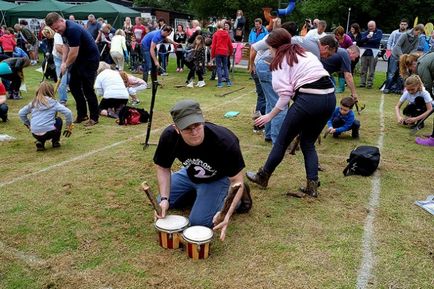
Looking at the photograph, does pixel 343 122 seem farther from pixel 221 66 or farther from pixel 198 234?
pixel 221 66

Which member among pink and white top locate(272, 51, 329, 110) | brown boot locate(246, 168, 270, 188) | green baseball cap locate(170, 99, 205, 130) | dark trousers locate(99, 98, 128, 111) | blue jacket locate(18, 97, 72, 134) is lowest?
brown boot locate(246, 168, 270, 188)

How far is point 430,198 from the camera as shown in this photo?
14.2 feet

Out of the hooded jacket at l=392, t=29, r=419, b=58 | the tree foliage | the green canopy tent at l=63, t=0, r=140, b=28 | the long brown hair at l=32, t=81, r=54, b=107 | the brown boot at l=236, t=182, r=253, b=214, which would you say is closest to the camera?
the brown boot at l=236, t=182, r=253, b=214

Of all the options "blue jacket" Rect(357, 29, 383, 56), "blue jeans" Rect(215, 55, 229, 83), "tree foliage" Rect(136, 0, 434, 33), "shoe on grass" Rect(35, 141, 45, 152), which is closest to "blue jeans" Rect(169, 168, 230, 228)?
"shoe on grass" Rect(35, 141, 45, 152)

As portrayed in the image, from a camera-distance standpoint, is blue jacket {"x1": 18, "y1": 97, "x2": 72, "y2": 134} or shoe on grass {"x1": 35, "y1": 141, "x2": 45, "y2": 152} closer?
blue jacket {"x1": 18, "y1": 97, "x2": 72, "y2": 134}

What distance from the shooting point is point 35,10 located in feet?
69.4

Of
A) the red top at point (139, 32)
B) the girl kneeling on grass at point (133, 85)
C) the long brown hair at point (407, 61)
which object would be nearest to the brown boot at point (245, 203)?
the girl kneeling on grass at point (133, 85)

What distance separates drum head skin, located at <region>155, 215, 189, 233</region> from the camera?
3.18 meters

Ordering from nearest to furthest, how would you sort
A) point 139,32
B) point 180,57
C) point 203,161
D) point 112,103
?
point 203,161, point 112,103, point 180,57, point 139,32

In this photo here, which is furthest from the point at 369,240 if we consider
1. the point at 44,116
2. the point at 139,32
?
the point at 139,32

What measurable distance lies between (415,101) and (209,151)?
222 inches

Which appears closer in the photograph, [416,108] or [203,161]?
[203,161]

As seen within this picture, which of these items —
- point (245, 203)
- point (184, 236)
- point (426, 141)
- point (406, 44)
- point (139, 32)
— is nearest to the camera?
point (184, 236)

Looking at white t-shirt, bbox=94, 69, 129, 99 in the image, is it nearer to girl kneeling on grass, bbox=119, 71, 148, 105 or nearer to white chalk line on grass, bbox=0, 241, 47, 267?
girl kneeling on grass, bbox=119, 71, 148, 105
